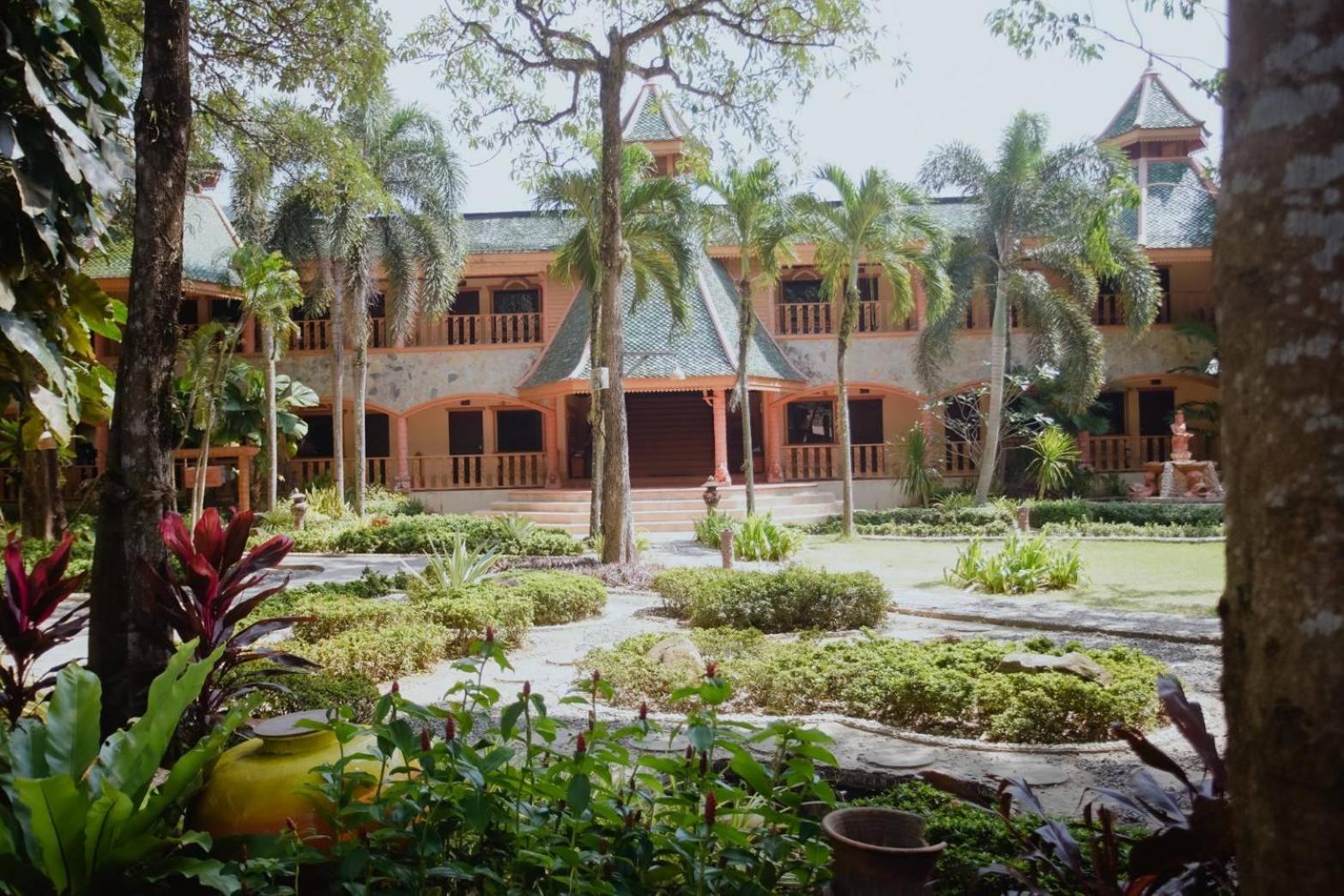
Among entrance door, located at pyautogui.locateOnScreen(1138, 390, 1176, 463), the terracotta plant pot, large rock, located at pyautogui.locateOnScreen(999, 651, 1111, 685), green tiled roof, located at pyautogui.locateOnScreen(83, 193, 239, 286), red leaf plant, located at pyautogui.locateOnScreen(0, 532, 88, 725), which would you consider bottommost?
large rock, located at pyautogui.locateOnScreen(999, 651, 1111, 685)

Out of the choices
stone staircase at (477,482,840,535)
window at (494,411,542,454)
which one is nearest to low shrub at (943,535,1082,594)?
stone staircase at (477,482,840,535)

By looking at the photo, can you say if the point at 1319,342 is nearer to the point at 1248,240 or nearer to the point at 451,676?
the point at 1248,240

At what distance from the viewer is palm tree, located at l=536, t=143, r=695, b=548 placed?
1500cm

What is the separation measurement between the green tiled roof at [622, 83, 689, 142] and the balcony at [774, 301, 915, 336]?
4557mm

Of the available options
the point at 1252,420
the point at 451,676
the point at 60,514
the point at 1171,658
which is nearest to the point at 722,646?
the point at 451,676

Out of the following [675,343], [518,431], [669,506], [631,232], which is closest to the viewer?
[631,232]

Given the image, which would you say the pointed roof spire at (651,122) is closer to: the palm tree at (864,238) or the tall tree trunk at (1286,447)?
the palm tree at (864,238)

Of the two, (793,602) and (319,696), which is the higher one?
(319,696)

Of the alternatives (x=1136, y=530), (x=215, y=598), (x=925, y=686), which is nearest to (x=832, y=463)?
(x=1136, y=530)

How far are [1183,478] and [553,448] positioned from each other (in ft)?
41.8

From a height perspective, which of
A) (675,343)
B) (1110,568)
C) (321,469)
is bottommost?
(1110,568)

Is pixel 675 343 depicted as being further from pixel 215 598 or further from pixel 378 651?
pixel 215 598

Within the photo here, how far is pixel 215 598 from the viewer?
3.75 metres

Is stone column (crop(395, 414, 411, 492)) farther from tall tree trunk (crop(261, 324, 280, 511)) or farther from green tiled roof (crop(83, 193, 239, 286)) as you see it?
green tiled roof (crop(83, 193, 239, 286))
